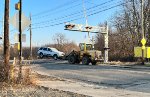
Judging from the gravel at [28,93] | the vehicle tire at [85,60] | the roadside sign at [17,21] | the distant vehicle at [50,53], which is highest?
the roadside sign at [17,21]

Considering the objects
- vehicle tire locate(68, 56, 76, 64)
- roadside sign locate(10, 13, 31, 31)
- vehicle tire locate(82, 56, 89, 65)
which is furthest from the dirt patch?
vehicle tire locate(68, 56, 76, 64)

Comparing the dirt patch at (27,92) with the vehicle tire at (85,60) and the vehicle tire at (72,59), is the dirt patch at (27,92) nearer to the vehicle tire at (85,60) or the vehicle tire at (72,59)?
the vehicle tire at (85,60)

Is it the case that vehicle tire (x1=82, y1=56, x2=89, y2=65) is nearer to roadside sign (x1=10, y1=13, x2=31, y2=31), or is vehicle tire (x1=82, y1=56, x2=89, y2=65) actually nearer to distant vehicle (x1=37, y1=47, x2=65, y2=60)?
distant vehicle (x1=37, y1=47, x2=65, y2=60)

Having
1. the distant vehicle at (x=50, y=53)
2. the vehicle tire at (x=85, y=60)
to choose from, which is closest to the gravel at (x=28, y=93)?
the vehicle tire at (x=85, y=60)

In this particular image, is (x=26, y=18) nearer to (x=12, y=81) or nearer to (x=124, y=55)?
(x=12, y=81)

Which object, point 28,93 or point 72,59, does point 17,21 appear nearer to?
point 28,93

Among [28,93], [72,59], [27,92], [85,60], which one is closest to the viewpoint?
[28,93]

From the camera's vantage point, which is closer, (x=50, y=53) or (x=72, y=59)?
(x=72, y=59)

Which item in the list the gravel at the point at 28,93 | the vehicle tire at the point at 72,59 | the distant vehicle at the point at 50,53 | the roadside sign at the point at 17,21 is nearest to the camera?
the gravel at the point at 28,93

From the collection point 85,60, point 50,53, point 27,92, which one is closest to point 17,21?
point 27,92

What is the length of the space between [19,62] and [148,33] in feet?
134

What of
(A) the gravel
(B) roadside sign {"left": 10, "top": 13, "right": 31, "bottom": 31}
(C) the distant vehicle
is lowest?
(A) the gravel

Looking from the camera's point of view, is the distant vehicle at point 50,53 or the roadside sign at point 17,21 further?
the distant vehicle at point 50,53

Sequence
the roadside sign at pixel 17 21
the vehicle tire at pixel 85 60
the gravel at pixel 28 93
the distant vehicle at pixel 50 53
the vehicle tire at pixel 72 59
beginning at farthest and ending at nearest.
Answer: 1. the distant vehicle at pixel 50 53
2. the vehicle tire at pixel 72 59
3. the vehicle tire at pixel 85 60
4. the roadside sign at pixel 17 21
5. the gravel at pixel 28 93
